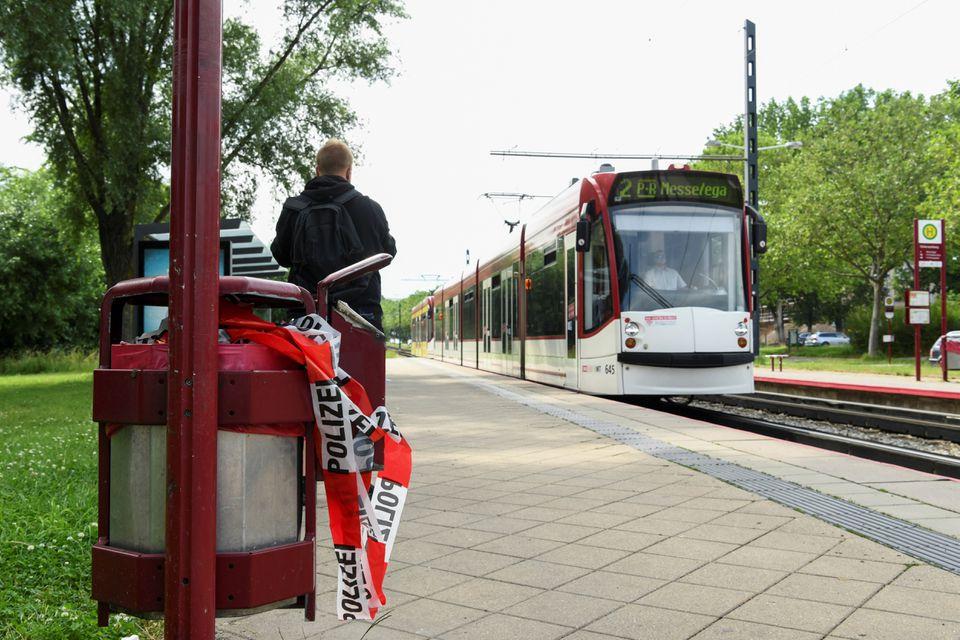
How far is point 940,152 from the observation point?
1316 inches

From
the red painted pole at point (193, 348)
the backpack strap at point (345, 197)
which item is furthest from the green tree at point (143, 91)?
the red painted pole at point (193, 348)

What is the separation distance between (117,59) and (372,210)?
1648cm

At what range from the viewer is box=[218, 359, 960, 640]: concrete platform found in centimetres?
315

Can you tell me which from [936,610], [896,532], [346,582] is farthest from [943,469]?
[346,582]

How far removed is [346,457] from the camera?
7.78 ft

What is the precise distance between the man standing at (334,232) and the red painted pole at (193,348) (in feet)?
7.50

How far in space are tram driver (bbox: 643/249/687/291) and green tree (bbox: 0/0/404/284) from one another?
10583 millimetres

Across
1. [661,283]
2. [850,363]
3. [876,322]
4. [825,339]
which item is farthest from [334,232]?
[825,339]

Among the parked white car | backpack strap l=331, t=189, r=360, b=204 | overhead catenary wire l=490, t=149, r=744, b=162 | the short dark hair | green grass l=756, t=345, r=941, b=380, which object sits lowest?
green grass l=756, t=345, r=941, b=380

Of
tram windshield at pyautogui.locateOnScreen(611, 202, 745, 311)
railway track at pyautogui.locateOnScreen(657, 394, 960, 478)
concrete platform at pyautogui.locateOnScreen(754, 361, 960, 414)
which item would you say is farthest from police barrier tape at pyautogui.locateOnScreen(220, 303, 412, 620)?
concrete platform at pyautogui.locateOnScreen(754, 361, 960, 414)

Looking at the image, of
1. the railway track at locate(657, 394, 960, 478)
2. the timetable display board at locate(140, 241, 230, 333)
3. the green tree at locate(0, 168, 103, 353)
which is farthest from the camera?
the green tree at locate(0, 168, 103, 353)

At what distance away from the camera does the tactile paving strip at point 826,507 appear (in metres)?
4.02

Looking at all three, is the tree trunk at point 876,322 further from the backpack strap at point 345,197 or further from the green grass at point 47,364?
the backpack strap at point 345,197

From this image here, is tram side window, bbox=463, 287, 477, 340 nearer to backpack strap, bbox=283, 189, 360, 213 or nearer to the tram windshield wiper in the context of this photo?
the tram windshield wiper
